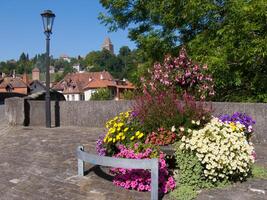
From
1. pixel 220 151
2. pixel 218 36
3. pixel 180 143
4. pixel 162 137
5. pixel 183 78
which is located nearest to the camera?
pixel 220 151

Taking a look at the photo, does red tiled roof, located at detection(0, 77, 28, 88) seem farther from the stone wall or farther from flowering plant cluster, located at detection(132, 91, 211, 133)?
flowering plant cluster, located at detection(132, 91, 211, 133)

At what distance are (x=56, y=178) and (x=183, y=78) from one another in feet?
16.9

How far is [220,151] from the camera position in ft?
18.6

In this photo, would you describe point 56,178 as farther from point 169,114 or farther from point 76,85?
point 76,85

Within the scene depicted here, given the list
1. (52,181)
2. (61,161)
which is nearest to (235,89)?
(61,161)

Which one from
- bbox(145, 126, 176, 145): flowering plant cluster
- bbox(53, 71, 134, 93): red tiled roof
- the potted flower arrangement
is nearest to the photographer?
the potted flower arrangement

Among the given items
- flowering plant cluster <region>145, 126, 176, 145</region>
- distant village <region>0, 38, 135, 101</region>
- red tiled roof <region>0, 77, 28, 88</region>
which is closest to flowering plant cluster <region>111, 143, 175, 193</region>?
flowering plant cluster <region>145, 126, 176, 145</region>

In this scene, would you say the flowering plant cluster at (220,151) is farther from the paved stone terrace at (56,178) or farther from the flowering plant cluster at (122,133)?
the flowering plant cluster at (122,133)

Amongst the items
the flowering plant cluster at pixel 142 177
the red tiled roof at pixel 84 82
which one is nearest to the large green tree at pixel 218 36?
the flowering plant cluster at pixel 142 177

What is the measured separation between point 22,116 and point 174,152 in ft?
27.4

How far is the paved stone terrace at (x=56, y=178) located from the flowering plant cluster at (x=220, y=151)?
25 centimetres

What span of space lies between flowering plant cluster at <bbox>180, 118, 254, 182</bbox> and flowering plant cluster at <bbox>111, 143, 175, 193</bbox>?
467 mm

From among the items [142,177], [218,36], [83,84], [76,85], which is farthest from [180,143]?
[83,84]

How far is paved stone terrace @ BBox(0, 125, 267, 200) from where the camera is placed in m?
5.60
